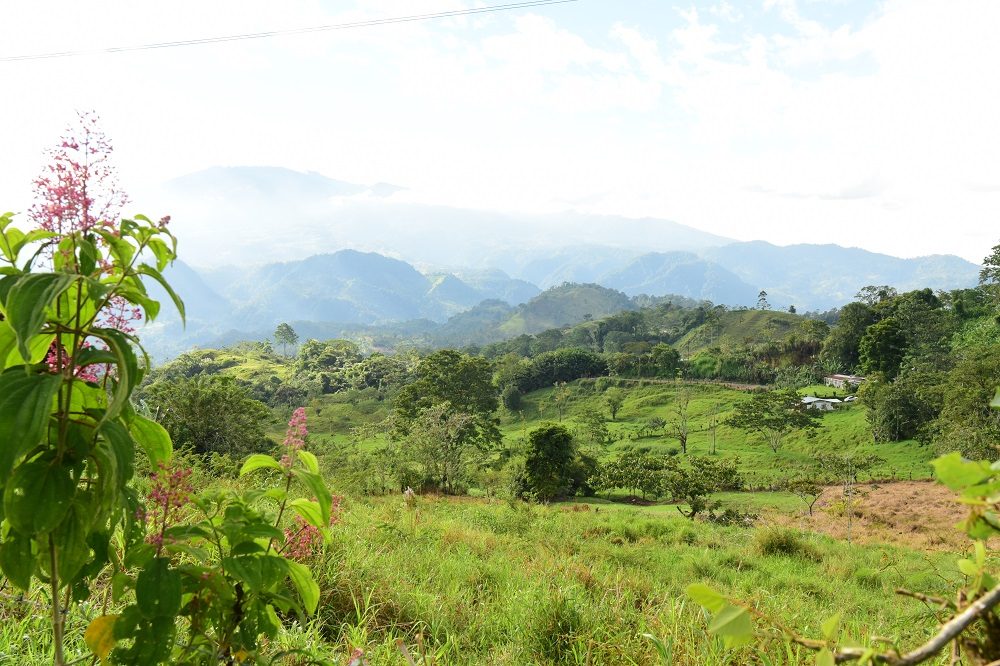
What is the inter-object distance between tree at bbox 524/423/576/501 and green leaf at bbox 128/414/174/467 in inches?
883

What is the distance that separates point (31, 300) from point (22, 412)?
162mm

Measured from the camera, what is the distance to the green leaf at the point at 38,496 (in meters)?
0.84

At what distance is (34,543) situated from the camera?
104 centimetres

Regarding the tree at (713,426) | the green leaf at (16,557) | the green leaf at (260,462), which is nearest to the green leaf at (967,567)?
the green leaf at (260,462)

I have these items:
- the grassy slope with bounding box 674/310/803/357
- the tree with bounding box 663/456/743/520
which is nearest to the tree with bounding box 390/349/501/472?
the tree with bounding box 663/456/743/520

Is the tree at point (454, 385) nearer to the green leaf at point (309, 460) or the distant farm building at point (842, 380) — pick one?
the distant farm building at point (842, 380)

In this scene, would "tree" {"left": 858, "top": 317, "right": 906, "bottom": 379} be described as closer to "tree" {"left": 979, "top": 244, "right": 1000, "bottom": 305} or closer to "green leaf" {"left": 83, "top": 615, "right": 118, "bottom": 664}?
"tree" {"left": 979, "top": 244, "right": 1000, "bottom": 305}

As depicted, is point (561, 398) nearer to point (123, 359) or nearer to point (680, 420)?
point (680, 420)

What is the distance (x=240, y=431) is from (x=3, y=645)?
17.5 m

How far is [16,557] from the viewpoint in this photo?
3.14ft

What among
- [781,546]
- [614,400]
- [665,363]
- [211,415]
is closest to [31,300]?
[781,546]

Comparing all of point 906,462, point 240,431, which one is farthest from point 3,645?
point 906,462

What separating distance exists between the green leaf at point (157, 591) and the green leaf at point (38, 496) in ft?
0.74

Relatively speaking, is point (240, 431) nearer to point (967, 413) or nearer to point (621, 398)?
point (967, 413)
